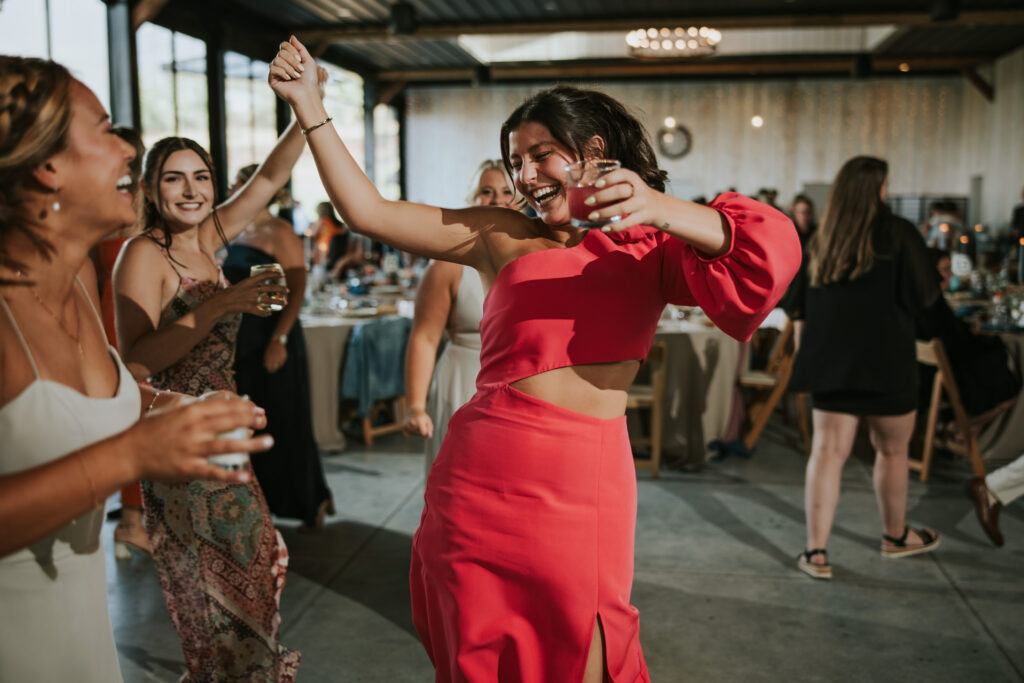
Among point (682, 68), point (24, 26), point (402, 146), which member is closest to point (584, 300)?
point (24, 26)

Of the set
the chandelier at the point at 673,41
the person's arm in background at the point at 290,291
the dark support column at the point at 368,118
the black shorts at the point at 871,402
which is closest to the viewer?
the black shorts at the point at 871,402

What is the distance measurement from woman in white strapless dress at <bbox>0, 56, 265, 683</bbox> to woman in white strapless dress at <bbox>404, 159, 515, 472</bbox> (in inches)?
55.7

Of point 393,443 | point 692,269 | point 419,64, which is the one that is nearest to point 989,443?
point 393,443

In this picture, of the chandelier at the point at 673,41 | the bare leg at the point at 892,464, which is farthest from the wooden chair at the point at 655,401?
the chandelier at the point at 673,41

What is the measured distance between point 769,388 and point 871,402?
2110 millimetres

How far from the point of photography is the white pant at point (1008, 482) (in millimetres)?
3412

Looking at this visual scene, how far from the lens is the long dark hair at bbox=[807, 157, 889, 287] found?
10.4 feet

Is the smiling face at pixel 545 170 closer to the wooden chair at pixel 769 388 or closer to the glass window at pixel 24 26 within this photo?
the wooden chair at pixel 769 388

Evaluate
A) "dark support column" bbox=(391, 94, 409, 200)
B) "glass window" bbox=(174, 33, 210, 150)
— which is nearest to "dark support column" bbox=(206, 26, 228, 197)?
"glass window" bbox=(174, 33, 210, 150)

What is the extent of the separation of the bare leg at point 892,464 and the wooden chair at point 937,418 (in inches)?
41.4

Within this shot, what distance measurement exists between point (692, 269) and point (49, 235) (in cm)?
92

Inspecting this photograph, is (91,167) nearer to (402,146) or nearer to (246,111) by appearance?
(246,111)

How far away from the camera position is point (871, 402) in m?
3.33

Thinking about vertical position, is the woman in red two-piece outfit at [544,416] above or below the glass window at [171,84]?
below
